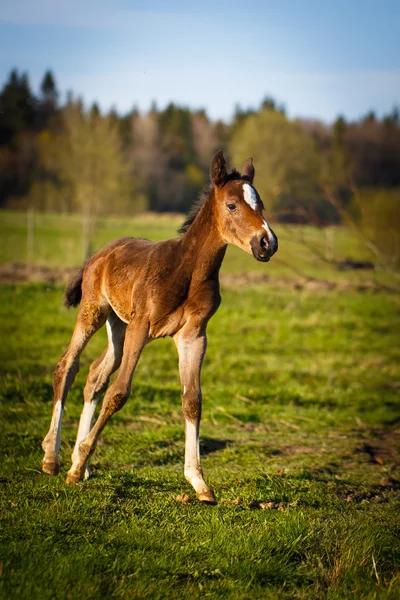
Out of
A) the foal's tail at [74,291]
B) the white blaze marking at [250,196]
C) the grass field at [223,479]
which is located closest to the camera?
the grass field at [223,479]

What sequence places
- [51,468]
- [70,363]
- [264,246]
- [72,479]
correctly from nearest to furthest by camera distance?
1. [264,246]
2. [72,479]
3. [51,468]
4. [70,363]

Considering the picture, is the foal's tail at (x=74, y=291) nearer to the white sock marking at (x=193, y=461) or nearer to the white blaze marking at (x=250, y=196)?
the white sock marking at (x=193, y=461)

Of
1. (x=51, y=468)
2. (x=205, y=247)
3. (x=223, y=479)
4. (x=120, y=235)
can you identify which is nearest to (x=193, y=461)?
(x=223, y=479)

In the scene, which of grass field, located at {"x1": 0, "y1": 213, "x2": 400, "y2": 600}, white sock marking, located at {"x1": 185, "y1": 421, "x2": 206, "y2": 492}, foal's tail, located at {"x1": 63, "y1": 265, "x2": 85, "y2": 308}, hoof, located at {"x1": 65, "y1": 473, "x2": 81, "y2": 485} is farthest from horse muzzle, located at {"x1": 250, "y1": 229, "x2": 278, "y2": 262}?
hoof, located at {"x1": 65, "y1": 473, "x2": 81, "y2": 485}

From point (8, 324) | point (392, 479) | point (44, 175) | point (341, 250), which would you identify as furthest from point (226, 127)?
point (392, 479)

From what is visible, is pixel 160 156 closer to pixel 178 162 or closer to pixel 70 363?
pixel 178 162

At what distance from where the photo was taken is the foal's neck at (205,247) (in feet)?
20.6

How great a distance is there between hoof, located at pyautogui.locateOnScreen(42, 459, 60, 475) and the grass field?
0.37 feet

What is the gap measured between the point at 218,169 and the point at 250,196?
440 millimetres

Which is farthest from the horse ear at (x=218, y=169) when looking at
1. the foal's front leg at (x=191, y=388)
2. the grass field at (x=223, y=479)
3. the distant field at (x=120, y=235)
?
the distant field at (x=120, y=235)

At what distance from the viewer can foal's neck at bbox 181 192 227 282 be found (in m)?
6.27

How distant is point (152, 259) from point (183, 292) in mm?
485

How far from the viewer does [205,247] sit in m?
6.30

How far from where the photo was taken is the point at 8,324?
1672 centimetres
